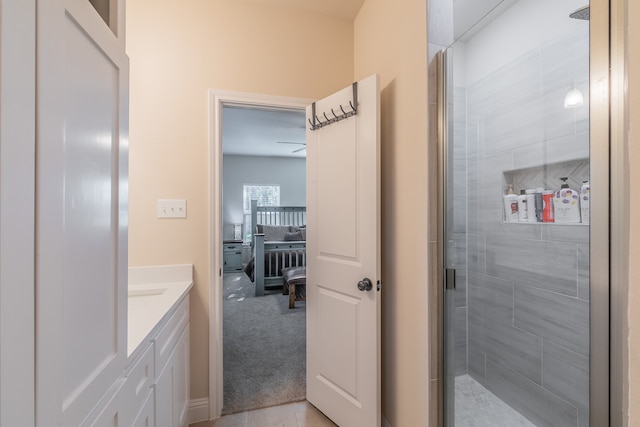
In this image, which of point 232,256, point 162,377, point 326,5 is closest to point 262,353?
point 162,377

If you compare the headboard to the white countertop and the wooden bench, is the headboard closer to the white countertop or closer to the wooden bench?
the wooden bench

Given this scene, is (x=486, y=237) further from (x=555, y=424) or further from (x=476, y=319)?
(x=555, y=424)

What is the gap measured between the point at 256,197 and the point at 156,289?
18.3 ft

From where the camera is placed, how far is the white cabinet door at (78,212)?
1.69 feet

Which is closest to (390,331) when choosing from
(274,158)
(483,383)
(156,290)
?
(483,383)

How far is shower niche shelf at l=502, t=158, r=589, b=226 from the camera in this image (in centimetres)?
85

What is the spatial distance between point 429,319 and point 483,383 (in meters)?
0.35

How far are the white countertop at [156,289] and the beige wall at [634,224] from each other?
4.58 ft

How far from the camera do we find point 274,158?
286 inches

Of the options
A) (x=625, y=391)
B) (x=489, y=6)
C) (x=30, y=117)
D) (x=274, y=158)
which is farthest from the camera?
(x=274, y=158)

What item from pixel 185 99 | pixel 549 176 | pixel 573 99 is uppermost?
pixel 185 99

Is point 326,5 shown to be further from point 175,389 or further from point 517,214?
point 175,389

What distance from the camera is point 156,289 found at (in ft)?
5.66

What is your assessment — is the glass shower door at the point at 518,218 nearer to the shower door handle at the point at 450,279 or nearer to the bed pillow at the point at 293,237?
the shower door handle at the point at 450,279
